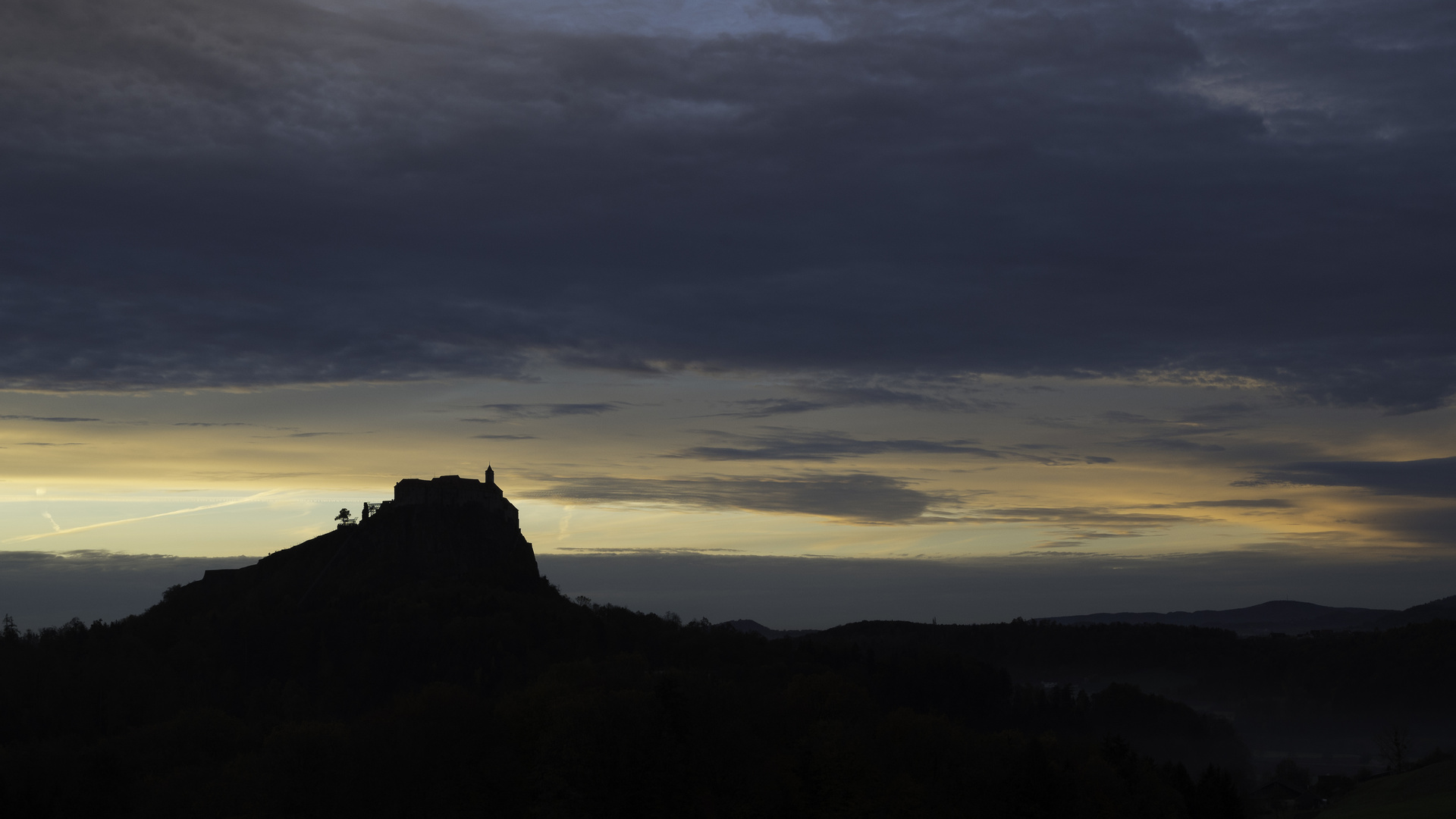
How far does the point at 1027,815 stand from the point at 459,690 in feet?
184

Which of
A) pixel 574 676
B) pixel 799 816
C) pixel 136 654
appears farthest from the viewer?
pixel 136 654

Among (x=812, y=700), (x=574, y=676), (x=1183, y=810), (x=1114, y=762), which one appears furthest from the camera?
(x=574, y=676)

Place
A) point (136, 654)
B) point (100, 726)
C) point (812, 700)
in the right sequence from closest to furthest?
point (812, 700) < point (100, 726) < point (136, 654)

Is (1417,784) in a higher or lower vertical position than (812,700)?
lower

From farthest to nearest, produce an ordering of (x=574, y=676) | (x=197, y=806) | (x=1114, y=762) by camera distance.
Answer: (x=574, y=676) < (x=1114, y=762) < (x=197, y=806)

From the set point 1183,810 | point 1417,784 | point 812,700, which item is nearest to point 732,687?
point 812,700

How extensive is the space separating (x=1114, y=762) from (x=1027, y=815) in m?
24.3

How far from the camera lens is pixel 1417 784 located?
448 ft

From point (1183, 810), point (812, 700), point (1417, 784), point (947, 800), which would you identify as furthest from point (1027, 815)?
point (1417, 784)

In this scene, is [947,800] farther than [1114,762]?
No

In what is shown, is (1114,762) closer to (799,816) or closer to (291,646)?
(799,816)

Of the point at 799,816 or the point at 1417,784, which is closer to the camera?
the point at 799,816

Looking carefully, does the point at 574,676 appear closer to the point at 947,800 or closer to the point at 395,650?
the point at 947,800

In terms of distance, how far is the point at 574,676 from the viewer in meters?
142
